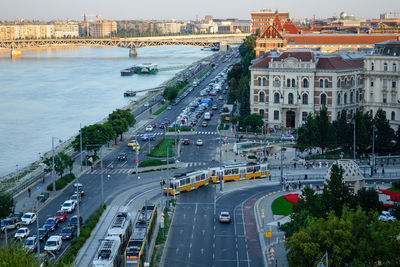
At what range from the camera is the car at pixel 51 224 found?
39.3 meters

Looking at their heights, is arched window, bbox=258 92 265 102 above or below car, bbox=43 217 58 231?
above

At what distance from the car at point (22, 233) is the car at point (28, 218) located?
2.20 m

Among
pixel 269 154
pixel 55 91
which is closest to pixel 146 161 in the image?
pixel 269 154

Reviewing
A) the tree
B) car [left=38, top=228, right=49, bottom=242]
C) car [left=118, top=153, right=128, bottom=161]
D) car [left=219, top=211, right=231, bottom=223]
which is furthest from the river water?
car [left=219, top=211, right=231, bottom=223]

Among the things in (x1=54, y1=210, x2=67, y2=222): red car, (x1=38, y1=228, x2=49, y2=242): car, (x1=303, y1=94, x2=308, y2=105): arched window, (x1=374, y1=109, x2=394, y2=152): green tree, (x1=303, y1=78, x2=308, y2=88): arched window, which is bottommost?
(x1=38, y1=228, x2=49, y2=242): car

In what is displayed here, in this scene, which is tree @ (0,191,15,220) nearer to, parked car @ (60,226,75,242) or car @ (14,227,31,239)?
car @ (14,227,31,239)

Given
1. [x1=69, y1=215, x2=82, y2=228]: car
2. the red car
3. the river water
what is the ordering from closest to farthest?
[x1=69, y1=215, x2=82, y2=228]: car
the red car
the river water

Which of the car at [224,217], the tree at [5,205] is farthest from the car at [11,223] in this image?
the car at [224,217]

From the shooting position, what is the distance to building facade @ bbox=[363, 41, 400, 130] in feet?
220

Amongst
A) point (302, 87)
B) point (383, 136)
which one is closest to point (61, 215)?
point (383, 136)

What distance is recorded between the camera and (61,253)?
35406 millimetres

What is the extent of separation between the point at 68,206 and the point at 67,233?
6.24m

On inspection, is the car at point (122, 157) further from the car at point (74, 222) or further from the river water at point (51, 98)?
the car at point (74, 222)

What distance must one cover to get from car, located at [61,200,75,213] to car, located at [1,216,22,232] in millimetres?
3582
